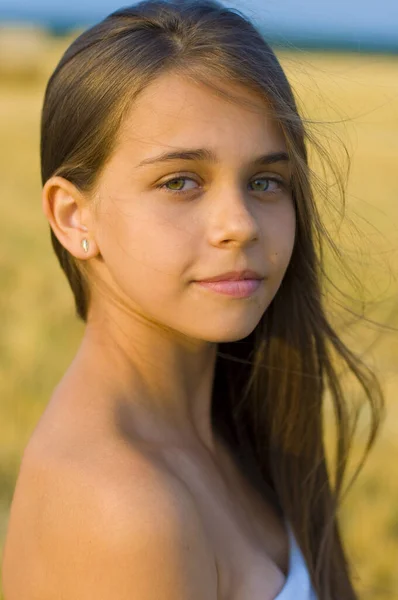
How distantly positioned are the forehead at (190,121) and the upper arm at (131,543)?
0.69m

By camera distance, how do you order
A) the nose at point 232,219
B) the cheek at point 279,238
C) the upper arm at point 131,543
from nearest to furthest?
1. the upper arm at point 131,543
2. the nose at point 232,219
3. the cheek at point 279,238

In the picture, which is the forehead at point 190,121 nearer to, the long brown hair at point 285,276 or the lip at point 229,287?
the long brown hair at point 285,276

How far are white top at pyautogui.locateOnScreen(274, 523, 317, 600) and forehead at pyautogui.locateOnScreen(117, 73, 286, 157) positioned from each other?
0.96 meters

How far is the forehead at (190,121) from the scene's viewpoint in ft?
6.43

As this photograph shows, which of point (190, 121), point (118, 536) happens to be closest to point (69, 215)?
point (190, 121)

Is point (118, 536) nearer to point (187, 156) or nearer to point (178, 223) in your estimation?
point (178, 223)

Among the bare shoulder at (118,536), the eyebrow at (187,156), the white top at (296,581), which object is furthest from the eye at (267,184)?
the white top at (296,581)

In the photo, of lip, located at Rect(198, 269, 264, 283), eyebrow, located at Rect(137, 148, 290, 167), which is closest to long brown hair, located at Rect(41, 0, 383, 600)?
eyebrow, located at Rect(137, 148, 290, 167)

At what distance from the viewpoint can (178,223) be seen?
1.96 metres

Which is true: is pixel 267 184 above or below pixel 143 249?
above

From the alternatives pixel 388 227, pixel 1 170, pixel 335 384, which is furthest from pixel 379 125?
pixel 335 384

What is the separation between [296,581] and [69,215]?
99cm

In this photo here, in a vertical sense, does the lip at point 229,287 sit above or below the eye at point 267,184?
below

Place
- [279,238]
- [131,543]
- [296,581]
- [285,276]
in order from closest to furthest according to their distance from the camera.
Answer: [131,543]
[279,238]
[296,581]
[285,276]
